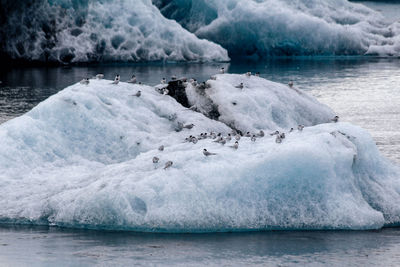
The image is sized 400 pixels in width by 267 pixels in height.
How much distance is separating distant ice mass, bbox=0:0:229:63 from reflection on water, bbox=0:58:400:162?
4.17 feet

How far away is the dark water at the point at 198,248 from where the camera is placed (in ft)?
29.5

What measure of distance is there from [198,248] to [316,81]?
24752 millimetres

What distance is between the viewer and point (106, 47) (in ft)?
137

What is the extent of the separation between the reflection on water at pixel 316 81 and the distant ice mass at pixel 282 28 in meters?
1.56

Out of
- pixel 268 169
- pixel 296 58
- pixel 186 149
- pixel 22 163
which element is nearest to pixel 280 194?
pixel 268 169

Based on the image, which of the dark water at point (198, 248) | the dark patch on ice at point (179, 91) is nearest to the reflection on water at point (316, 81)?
the dark patch on ice at point (179, 91)

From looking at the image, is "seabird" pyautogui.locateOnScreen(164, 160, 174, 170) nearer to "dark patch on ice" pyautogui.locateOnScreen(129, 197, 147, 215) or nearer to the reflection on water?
"dark patch on ice" pyautogui.locateOnScreen(129, 197, 147, 215)

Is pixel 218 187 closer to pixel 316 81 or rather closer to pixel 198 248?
pixel 198 248

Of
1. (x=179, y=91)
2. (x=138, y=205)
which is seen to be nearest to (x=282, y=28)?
(x=179, y=91)

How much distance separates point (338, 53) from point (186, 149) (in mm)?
41087

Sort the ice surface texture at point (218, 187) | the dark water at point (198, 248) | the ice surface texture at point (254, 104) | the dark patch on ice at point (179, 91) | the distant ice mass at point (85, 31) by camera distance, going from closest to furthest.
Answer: the dark water at point (198, 248), the ice surface texture at point (218, 187), the ice surface texture at point (254, 104), the dark patch on ice at point (179, 91), the distant ice mass at point (85, 31)

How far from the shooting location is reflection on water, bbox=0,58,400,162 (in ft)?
71.6

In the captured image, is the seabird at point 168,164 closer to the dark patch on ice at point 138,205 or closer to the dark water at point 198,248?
the dark patch on ice at point 138,205

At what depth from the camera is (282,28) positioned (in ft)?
156
